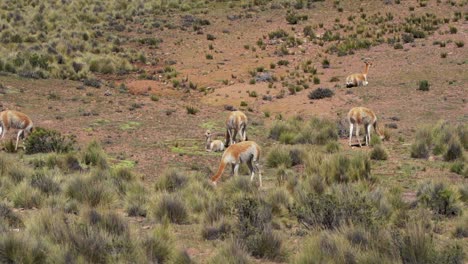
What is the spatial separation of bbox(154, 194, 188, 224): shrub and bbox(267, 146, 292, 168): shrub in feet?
22.0

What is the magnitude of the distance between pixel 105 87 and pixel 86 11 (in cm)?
2598

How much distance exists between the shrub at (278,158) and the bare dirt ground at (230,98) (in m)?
1.57

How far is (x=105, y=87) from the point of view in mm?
29844

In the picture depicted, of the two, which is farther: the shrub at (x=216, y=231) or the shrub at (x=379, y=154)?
the shrub at (x=379, y=154)

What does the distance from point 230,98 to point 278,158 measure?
13717 mm

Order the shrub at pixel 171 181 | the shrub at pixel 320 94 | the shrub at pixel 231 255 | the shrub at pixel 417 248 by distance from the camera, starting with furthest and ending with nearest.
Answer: the shrub at pixel 320 94 → the shrub at pixel 171 181 → the shrub at pixel 231 255 → the shrub at pixel 417 248

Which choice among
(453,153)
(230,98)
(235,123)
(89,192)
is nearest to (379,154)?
(453,153)

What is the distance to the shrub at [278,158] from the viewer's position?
16984 millimetres

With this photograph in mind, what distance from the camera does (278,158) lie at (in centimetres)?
1708

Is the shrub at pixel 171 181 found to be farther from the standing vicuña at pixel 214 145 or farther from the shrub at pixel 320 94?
the shrub at pixel 320 94

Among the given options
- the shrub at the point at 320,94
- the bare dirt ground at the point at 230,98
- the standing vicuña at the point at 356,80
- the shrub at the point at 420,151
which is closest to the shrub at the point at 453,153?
the shrub at the point at 420,151

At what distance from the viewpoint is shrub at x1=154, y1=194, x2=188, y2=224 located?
10297 millimetres

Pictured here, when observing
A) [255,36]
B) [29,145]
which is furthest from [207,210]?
[255,36]

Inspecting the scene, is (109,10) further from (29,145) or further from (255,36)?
(29,145)
